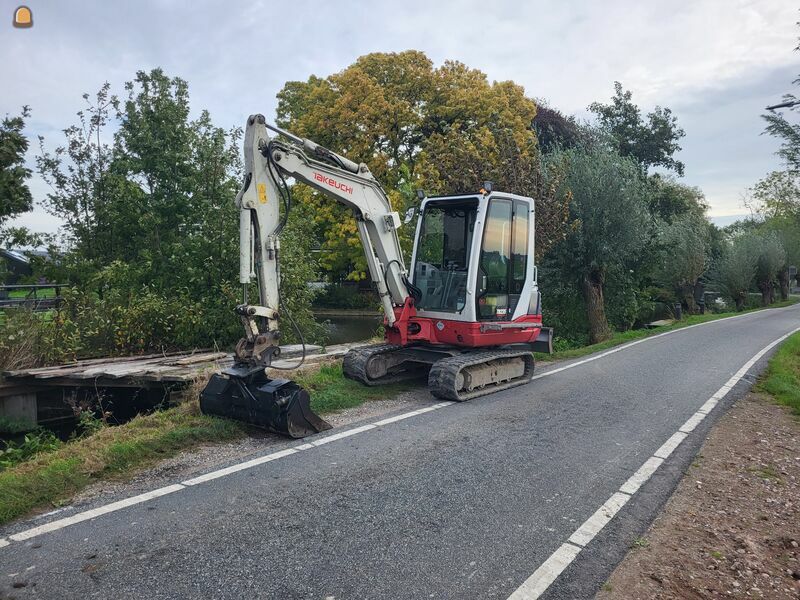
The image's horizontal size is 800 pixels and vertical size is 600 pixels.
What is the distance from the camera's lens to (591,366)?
11664 millimetres

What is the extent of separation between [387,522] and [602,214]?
1669cm

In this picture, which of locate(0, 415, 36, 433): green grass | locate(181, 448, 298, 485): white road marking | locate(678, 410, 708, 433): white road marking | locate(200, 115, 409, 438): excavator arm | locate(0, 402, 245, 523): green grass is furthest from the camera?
locate(0, 415, 36, 433): green grass

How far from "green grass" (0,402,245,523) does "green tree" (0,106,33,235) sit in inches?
385

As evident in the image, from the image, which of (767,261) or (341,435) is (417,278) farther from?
(767,261)

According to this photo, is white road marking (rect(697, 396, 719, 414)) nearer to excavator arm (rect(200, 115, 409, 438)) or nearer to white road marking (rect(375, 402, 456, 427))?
white road marking (rect(375, 402, 456, 427))

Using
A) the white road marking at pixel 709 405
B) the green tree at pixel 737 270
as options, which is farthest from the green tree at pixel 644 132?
the white road marking at pixel 709 405

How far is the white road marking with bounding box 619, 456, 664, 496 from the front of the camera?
16.3ft

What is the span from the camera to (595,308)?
799 inches

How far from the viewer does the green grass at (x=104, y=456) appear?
446 centimetres

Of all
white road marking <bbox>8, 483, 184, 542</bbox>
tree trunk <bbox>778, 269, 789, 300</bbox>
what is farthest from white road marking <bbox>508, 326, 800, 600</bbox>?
tree trunk <bbox>778, 269, 789, 300</bbox>

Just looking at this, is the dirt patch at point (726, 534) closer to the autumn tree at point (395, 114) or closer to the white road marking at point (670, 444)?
the white road marking at point (670, 444)

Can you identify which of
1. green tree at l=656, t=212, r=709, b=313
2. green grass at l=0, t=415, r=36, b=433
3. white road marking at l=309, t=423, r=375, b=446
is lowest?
→ green grass at l=0, t=415, r=36, b=433

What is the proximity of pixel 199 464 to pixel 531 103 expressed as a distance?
23997 mm

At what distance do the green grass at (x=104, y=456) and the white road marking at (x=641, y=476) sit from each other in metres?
3.96
